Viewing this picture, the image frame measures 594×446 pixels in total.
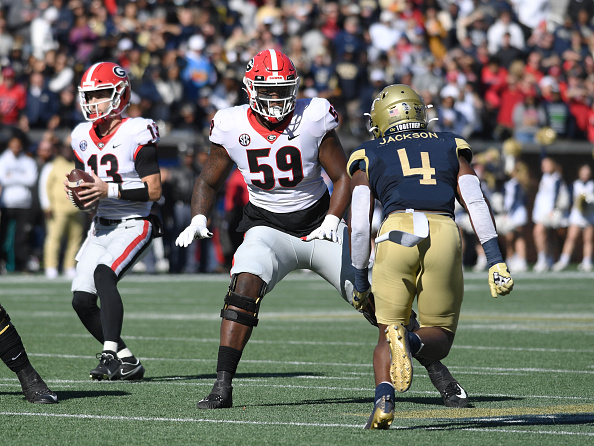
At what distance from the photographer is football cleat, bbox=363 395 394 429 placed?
5.07 metres

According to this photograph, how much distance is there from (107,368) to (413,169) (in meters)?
2.69

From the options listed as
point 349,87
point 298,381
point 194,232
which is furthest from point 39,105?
point 194,232

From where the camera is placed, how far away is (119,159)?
792cm

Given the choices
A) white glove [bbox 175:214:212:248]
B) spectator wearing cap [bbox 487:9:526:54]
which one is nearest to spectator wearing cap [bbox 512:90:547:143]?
spectator wearing cap [bbox 487:9:526:54]

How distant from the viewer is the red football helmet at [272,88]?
21.5 ft

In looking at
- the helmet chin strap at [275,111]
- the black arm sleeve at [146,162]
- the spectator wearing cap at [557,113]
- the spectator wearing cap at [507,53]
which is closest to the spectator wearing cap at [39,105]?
the spectator wearing cap at [507,53]

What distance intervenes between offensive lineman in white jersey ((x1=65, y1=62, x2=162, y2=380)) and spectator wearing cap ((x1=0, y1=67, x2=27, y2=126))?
11302 millimetres

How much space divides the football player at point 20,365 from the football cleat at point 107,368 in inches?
41.7

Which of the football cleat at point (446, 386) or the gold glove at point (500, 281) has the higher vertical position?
the gold glove at point (500, 281)

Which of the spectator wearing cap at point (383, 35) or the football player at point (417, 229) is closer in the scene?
the football player at point (417, 229)

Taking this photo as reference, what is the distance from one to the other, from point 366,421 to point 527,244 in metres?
17.3

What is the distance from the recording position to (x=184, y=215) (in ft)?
63.1

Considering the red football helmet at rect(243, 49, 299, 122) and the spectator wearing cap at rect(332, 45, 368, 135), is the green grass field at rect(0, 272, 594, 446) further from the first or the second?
the spectator wearing cap at rect(332, 45, 368, 135)

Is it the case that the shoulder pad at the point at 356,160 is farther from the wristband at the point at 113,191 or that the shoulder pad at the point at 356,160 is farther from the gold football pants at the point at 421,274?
the wristband at the point at 113,191
